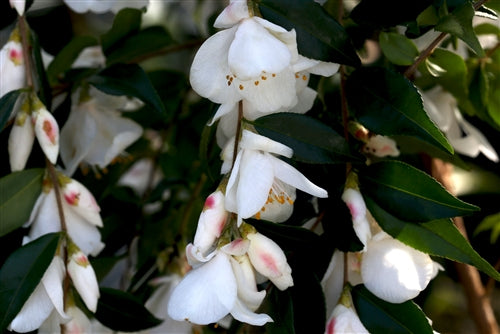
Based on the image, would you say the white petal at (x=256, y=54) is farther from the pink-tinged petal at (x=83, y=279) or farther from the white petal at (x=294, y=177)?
the pink-tinged petal at (x=83, y=279)

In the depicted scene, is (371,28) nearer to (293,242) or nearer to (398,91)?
(398,91)

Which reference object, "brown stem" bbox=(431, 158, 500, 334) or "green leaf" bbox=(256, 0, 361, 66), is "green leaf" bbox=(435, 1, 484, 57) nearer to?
"green leaf" bbox=(256, 0, 361, 66)

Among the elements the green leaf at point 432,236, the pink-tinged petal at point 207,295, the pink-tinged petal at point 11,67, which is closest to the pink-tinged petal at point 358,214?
the green leaf at point 432,236

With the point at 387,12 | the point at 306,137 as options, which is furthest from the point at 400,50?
the point at 306,137

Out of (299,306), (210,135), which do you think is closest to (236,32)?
(210,135)

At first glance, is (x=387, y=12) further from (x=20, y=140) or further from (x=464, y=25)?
(x=20, y=140)

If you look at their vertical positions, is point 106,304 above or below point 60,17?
below

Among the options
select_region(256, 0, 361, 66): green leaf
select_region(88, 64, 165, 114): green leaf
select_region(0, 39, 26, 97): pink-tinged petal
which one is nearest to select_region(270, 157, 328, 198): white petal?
select_region(256, 0, 361, 66): green leaf

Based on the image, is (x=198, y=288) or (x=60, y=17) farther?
(x=60, y=17)
